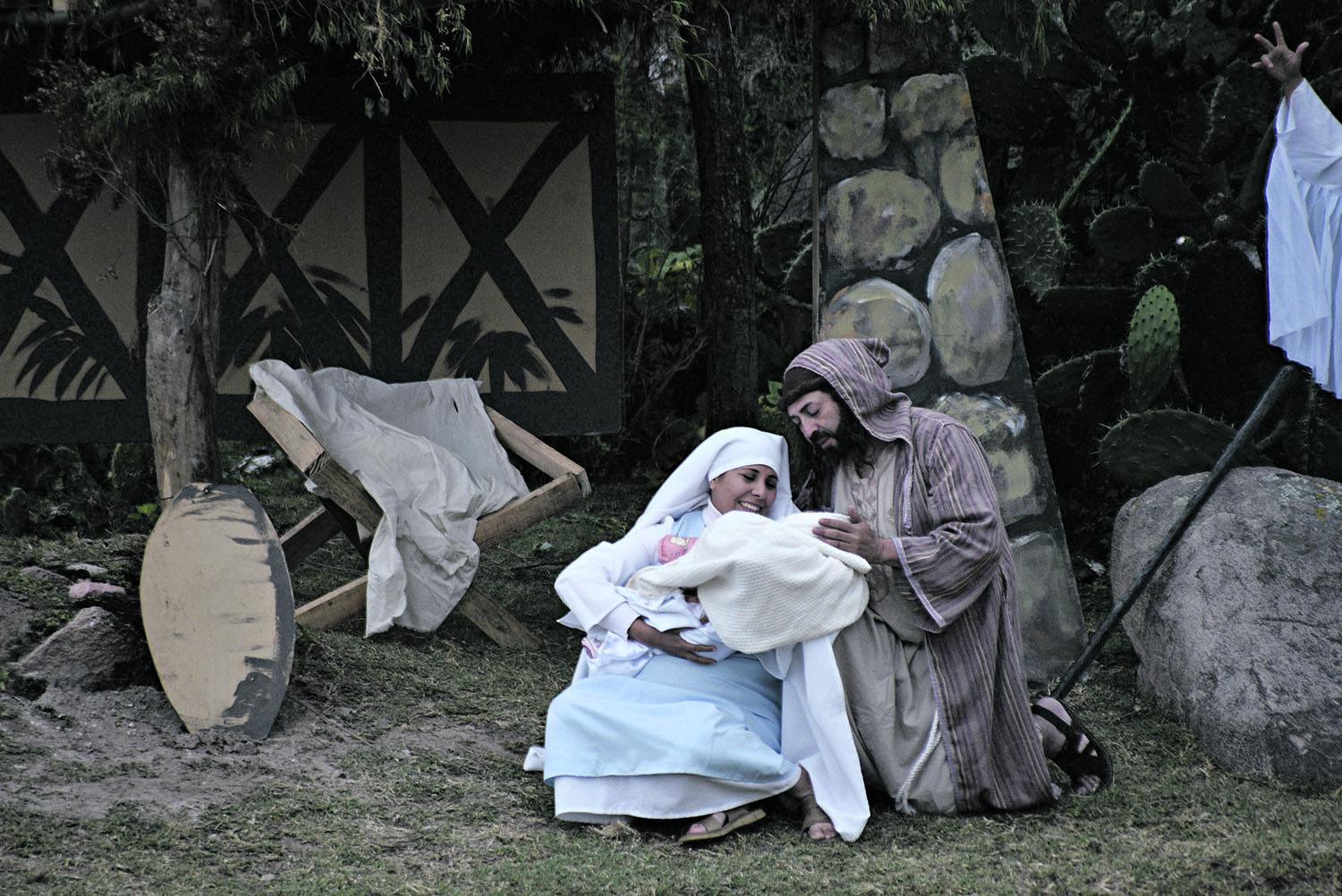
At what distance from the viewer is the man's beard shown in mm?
3471

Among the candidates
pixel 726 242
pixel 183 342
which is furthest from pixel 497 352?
pixel 183 342

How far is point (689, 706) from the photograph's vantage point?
3.20 meters

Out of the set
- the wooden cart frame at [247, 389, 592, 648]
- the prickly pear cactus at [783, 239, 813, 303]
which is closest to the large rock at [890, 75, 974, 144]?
the prickly pear cactus at [783, 239, 813, 303]

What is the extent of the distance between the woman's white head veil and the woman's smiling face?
0.7 inches

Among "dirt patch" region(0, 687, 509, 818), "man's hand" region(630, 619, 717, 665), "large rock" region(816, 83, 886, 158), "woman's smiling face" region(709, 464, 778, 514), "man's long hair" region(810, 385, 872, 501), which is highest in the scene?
"large rock" region(816, 83, 886, 158)

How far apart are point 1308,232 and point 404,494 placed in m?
3.15

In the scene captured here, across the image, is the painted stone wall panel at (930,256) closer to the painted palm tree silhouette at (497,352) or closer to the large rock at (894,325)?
the large rock at (894,325)

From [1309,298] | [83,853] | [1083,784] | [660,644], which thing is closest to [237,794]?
[83,853]

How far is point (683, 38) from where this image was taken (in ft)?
14.5

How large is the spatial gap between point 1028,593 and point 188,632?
110 inches

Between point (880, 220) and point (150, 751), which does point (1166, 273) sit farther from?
point (150, 751)

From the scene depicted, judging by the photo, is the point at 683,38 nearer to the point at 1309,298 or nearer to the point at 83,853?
the point at 1309,298

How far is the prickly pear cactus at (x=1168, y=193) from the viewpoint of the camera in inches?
205

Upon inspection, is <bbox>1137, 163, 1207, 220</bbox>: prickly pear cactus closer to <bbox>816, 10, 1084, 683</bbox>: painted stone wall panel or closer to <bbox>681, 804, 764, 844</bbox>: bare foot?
<bbox>816, 10, 1084, 683</bbox>: painted stone wall panel
